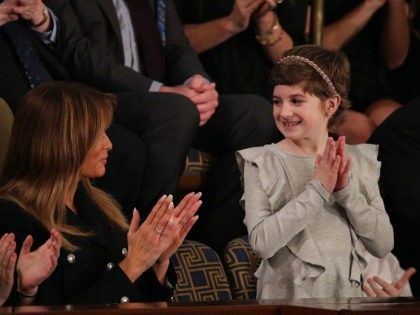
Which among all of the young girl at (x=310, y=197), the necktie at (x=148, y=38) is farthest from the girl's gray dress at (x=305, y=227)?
the necktie at (x=148, y=38)

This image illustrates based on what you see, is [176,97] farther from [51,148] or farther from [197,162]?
[51,148]

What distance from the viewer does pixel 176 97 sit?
126 inches

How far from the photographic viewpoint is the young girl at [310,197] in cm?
263

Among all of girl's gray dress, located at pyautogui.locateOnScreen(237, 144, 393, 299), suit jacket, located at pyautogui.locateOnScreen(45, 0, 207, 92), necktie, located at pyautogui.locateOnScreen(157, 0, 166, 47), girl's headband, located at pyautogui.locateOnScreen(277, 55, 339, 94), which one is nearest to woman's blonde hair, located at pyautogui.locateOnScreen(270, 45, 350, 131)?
girl's headband, located at pyautogui.locateOnScreen(277, 55, 339, 94)

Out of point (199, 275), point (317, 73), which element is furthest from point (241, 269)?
point (317, 73)

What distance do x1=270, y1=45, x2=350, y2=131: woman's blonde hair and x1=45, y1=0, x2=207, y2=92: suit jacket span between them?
24.8 inches

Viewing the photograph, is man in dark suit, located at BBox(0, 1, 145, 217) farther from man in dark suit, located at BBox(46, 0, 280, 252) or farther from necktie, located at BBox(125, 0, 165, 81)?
necktie, located at BBox(125, 0, 165, 81)

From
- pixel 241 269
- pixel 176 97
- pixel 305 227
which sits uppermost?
pixel 176 97

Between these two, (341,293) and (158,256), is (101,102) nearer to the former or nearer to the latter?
(158,256)

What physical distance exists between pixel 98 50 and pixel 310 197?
101 cm

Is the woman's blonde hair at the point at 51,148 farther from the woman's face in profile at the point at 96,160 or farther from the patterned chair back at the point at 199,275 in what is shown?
the patterned chair back at the point at 199,275

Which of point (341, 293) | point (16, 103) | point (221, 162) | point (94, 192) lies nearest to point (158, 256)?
point (94, 192)

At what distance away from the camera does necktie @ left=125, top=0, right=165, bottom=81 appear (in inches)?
135

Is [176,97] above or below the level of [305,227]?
above
